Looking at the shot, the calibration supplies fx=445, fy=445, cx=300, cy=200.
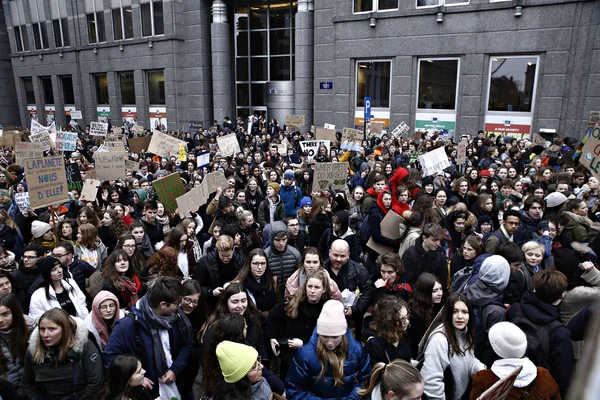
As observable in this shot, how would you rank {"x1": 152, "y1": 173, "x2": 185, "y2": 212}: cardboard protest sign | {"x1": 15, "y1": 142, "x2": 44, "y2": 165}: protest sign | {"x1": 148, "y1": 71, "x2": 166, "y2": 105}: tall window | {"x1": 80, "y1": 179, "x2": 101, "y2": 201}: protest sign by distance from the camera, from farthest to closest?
1. {"x1": 148, "y1": 71, "x2": 166, "y2": 105}: tall window
2. {"x1": 15, "y1": 142, "x2": 44, "y2": 165}: protest sign
3. {"x1": 80, "y1": 179, "x2": 101, "y2": 201}: protest sign
4. {"x1": 152, "y1": 173, "x2": 185, "y2": 212}: cardboard protest sign

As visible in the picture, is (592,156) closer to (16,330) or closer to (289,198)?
(289,198)

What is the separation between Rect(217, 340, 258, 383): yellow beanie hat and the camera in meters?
3.06

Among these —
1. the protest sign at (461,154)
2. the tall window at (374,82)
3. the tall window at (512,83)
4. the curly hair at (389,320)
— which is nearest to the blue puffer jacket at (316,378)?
the curly hair at (389,320)

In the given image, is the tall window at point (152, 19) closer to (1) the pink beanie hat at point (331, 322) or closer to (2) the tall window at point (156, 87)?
(2) the tall window at point (156, 87)

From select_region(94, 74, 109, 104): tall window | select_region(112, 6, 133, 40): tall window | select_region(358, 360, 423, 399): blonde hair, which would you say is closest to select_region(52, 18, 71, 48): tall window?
select_region(94, 74, 109, 104): tall window

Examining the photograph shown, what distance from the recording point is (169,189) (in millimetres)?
8484

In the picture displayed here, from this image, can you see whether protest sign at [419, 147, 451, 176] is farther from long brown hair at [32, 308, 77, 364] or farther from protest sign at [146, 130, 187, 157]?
long brown hair at [32, 308, 77, 364]

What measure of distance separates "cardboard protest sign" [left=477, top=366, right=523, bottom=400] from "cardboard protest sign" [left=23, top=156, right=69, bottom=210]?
7.65 m

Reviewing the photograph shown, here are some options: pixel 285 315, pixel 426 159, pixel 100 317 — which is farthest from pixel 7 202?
pixel 426 159

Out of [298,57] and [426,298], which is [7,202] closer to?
[426,298]

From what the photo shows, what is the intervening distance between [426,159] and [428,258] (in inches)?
198

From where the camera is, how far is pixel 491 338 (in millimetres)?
3197

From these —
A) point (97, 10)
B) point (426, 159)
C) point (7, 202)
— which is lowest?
point (7, 202)

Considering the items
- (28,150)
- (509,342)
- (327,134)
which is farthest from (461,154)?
(28,150)
